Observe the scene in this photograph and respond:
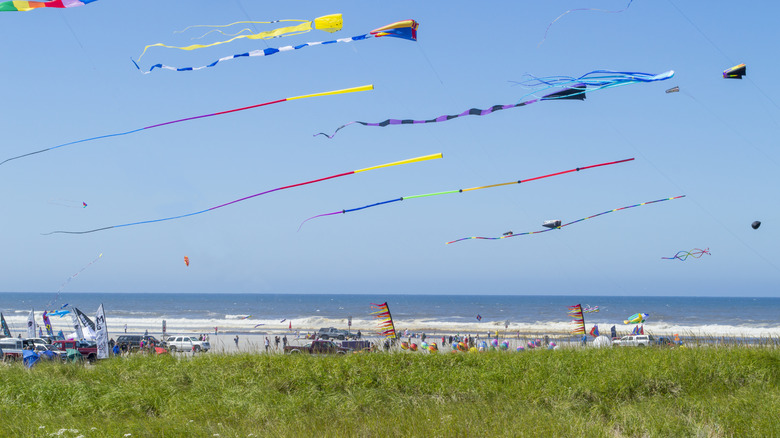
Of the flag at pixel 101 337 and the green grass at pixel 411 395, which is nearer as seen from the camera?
the green grass at pixel 411 395

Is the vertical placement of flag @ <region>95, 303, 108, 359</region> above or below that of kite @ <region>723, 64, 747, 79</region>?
below

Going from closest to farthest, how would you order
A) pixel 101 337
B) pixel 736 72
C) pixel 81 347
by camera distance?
1. pixel 736 72
2. pixel 101 337
3. pixel 81 347

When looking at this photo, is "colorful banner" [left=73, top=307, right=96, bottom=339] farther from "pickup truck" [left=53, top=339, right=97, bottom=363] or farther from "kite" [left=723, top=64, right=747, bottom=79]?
"kite" [left=723, top=64, right=747, bottom=79]

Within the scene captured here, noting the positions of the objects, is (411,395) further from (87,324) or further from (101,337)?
(87,324)

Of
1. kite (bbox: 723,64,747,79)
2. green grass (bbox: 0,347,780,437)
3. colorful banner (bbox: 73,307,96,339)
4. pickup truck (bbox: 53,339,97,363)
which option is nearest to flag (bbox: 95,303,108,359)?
green grass (bbox: 0,347,780,437)

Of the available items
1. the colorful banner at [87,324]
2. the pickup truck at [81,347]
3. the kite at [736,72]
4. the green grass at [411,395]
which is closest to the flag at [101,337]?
the green grass at [411,395]

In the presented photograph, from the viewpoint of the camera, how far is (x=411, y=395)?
43.7ft

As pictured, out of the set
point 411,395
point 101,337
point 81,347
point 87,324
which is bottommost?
point 411,395

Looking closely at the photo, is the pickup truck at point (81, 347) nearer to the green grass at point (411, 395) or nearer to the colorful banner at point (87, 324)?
the colorful banner at point (87, 324)

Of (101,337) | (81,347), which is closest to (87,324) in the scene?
(81,347)

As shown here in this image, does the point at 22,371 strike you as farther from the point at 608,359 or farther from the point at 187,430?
the point at 608,359

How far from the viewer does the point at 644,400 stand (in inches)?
504

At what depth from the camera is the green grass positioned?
1037cm

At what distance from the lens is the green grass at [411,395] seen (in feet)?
34.0
